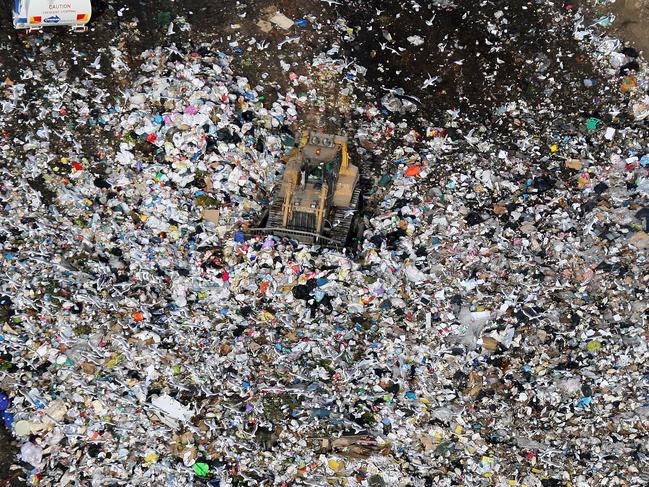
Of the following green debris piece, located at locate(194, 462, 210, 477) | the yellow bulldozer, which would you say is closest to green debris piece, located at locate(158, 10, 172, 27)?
the yellow bulldozer

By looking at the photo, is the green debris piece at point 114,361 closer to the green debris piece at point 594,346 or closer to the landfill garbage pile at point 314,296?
the landfill garbage pile at point 314,296

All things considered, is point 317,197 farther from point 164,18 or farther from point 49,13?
point 49,13

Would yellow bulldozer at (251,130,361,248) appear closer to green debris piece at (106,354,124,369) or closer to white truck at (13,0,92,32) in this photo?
green debris piece at (106,354,124,369)

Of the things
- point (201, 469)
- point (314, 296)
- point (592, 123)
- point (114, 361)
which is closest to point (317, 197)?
point (314, 296)

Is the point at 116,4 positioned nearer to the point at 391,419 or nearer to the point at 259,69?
the point at 259,69

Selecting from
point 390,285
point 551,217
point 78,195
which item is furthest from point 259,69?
point 551,217

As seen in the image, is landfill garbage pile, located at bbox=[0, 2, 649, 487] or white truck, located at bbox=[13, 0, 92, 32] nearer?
landfill garbage pile, located at bbox=[0, 2, 649, 487]

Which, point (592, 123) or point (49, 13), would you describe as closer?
point (49, 13)

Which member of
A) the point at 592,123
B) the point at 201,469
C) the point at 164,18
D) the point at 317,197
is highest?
the point at 164,18
